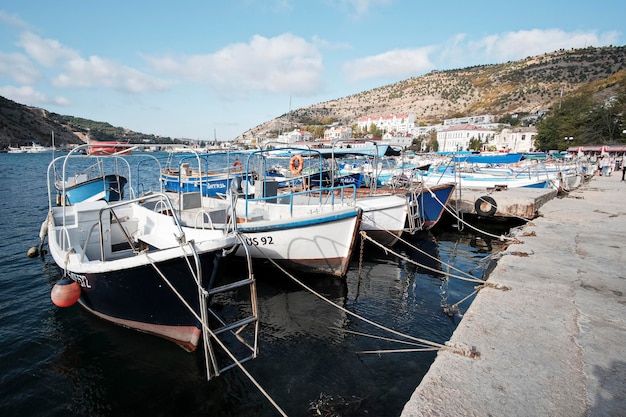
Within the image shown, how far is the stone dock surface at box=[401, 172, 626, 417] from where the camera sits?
2.75m

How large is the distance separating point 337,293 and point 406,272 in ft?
8.68

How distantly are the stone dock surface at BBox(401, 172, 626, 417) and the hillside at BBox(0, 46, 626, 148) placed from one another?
84.8 m

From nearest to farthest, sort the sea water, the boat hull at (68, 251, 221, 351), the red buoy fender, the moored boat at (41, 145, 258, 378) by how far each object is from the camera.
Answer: the sea water < the moored boat at (41, 145, 258, 378) < the boat hull at (68, 251, 221, 351) < the red buoy fender

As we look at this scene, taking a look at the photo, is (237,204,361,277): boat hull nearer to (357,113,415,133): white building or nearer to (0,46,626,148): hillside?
(0,46,626,148): hillside

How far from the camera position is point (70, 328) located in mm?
6473

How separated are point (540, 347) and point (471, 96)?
184 metres

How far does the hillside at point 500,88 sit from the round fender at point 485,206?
301 feet

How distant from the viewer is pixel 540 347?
3557 millimetres

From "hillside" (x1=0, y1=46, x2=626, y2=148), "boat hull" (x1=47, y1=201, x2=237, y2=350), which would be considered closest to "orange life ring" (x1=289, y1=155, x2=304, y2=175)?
"boat hull" (x1=47, y1=201, x2=237, y2=350)

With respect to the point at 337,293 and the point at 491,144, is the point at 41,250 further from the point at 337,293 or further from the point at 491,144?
the point at 491,144

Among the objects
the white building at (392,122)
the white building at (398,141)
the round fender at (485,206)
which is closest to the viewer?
the white building at (398,141)

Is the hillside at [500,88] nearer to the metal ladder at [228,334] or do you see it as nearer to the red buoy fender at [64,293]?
the metal ladder at [228,334]

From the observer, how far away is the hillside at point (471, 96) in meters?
117

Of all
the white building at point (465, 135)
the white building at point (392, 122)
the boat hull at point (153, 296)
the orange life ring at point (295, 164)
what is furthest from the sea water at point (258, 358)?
the white building at point (392, 122)
